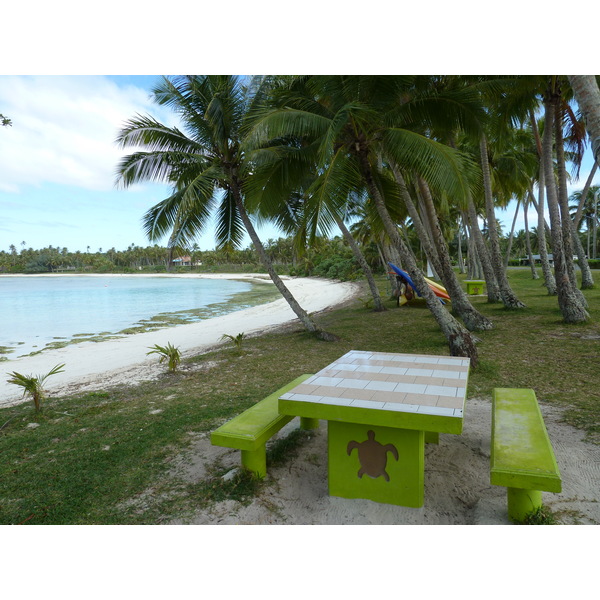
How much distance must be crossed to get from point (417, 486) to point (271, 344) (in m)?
6.93

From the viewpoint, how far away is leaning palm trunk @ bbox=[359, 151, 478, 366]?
22.0 ft

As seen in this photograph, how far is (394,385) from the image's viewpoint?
10.1ft

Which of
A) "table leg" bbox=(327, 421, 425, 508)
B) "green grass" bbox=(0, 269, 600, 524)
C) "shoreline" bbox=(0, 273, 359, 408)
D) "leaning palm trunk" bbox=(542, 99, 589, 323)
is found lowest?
"shoreline" bbox=(0, 273, 359, 408)

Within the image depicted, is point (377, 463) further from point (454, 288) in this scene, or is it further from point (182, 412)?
point (454, 288)

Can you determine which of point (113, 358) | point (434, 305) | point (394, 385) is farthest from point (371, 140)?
point (113, 358)

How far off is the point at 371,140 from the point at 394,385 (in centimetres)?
539

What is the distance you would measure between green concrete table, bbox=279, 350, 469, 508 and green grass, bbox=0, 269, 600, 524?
2.53 ft

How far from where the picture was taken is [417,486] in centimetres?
281

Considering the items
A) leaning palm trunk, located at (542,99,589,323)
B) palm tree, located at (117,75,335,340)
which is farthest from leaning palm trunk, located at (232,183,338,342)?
leaning palm trunk, located at (542,99,589,323)

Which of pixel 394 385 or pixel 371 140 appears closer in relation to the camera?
pixel 394 385

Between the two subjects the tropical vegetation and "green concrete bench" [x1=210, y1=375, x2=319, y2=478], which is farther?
the tropical vegetation

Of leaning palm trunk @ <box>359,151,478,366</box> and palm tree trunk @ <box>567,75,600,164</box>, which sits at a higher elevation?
palm tree trunk @ <box>567,75,600,164</box>

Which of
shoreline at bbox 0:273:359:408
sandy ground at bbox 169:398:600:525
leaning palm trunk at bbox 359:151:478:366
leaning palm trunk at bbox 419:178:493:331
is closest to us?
sandy ground at bbox 169:398:600:525

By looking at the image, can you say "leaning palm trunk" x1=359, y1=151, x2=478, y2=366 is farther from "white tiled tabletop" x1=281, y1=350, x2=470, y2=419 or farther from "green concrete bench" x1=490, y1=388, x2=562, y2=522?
"green concrete bench" x1=490, y1=388, x2=562, y2=522
